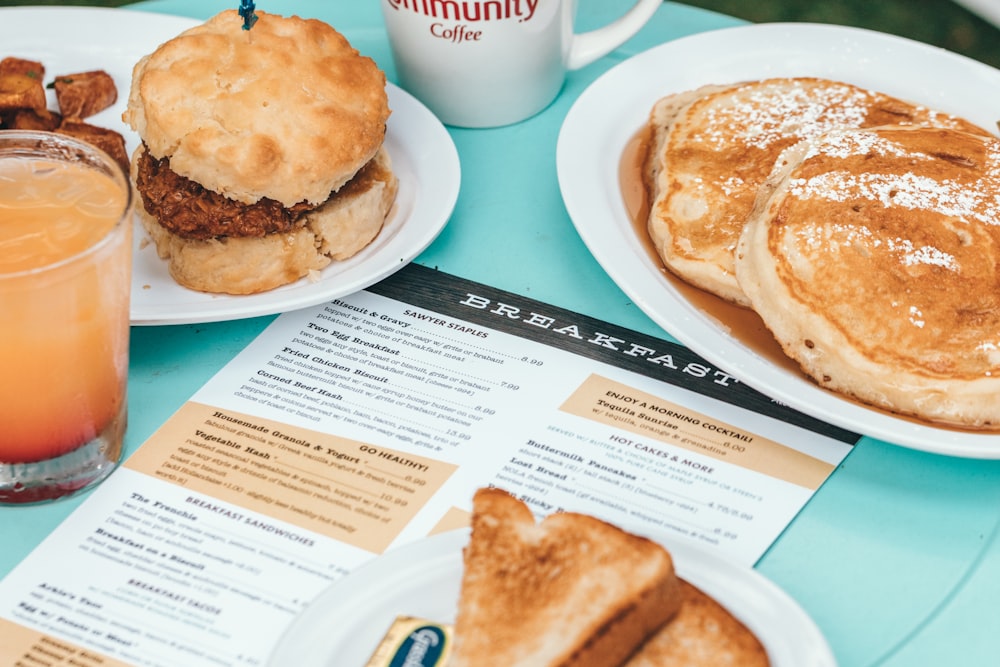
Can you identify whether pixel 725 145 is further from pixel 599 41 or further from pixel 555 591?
pixel 555 591

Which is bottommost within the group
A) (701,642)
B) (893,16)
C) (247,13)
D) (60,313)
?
(893,16)

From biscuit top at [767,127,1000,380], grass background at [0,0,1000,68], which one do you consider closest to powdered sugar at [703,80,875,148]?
biscuit top at [767,127,1000,380]

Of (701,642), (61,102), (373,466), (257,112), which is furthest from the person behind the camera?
(61,102)

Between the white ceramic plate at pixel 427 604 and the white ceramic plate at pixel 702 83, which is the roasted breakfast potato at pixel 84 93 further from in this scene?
the white ceramic plate at pixel 427 604

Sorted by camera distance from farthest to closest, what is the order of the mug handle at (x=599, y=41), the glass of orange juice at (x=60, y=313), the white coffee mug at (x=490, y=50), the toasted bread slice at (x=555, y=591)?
the mug handle at (x=599, y=41) < the white coffee mug at (x=490, y=50) < the glass of orange juice at (x=60, y=313) < the toasted bread slice at (x=555, y=591)

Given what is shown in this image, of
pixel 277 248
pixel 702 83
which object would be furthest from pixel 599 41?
pixel 277 248

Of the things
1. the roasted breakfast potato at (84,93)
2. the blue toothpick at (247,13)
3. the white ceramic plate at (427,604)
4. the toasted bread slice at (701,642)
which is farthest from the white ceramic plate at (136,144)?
the toasted bread slice at (701,642)
